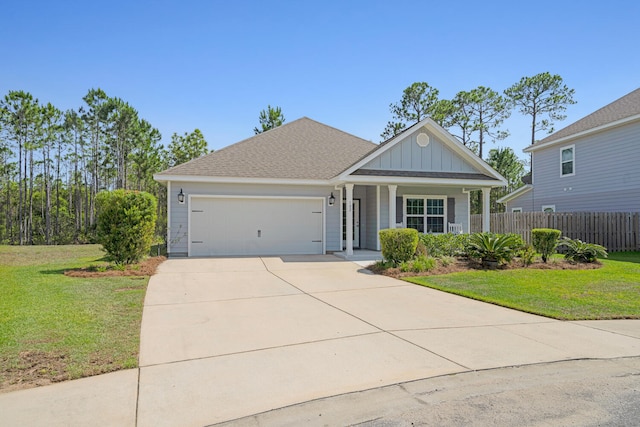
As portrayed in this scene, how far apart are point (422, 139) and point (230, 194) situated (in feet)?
23.8

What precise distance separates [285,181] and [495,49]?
334 inches

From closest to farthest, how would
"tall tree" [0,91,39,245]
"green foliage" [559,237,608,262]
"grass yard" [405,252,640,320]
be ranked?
1. "grass yard" [405,252,640,320]
2. "green foliage" [559,237,608,262]
3. "tall tree" [0,91,39,245]

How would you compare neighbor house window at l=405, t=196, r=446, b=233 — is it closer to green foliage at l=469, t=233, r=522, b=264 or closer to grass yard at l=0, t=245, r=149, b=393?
green foliage at l=469, t=233, r=522, b=264

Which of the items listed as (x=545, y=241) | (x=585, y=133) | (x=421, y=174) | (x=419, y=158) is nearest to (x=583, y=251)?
(x=545, y=241)

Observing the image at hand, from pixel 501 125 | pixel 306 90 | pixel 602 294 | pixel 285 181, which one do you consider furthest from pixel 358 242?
pixel 501 125

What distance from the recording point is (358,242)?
55.1 ft

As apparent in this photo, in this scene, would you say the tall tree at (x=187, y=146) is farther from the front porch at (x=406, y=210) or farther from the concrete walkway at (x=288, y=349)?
the concrete walkway at (x=288, y=349)

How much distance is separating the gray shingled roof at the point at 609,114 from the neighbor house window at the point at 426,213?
310 inches

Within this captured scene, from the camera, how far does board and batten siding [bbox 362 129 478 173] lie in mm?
14375

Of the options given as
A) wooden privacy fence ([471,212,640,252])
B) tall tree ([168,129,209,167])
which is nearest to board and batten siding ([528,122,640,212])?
wooden privacy fence ([471,212,640,252])

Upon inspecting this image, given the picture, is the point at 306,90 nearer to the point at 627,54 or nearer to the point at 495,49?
the point at 495,49

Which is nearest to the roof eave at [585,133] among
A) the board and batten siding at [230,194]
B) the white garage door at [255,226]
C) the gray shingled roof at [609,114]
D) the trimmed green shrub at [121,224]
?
the gray shingled roof at [609,114]

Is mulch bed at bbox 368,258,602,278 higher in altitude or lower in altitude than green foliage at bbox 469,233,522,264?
lower

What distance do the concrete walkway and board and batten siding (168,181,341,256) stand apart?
6.23m
